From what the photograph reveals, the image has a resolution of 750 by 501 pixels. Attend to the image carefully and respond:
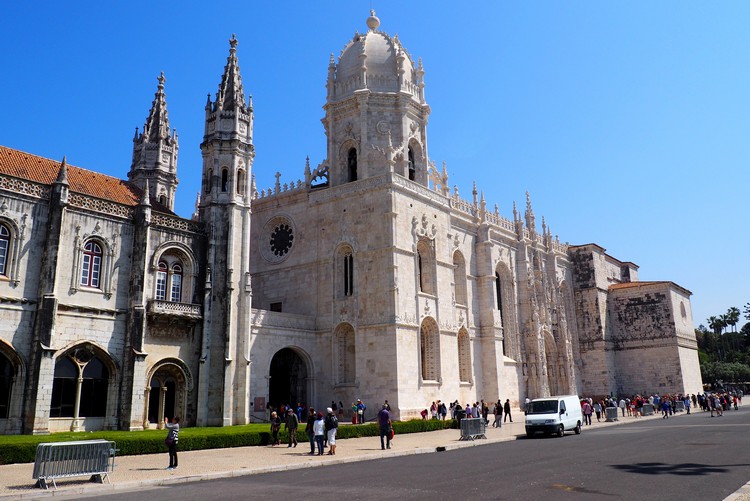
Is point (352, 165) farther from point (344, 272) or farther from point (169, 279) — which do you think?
point (169, 279)

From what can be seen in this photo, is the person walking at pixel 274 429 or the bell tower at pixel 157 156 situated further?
the bell tower at pixel 157 156

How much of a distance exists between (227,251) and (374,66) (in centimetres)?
1779

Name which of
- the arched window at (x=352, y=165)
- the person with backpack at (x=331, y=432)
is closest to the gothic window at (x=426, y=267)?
the arched window at (x=352, y=165)

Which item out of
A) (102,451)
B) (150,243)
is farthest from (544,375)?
(102,451)

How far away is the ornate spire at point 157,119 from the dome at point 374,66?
463 inches

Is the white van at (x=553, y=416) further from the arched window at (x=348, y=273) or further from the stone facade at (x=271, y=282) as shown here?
the arched window at (x=348, y=273)

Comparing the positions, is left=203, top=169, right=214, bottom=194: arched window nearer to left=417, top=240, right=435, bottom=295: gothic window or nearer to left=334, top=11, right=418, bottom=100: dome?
left=334, top=11, right=418, bottom=100: dome

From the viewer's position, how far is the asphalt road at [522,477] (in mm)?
12016

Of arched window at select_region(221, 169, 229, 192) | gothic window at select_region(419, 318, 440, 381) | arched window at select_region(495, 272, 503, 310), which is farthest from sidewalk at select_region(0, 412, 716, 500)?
arched window at select_region(495, 272, 503, 310)


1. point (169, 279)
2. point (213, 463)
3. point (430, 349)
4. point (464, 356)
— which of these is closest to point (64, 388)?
point (169, 279)

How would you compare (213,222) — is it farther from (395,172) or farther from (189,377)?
(395,172)

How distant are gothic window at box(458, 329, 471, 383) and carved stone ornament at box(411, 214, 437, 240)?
7335mm

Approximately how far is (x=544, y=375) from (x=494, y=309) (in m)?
8.11

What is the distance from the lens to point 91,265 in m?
27.7
